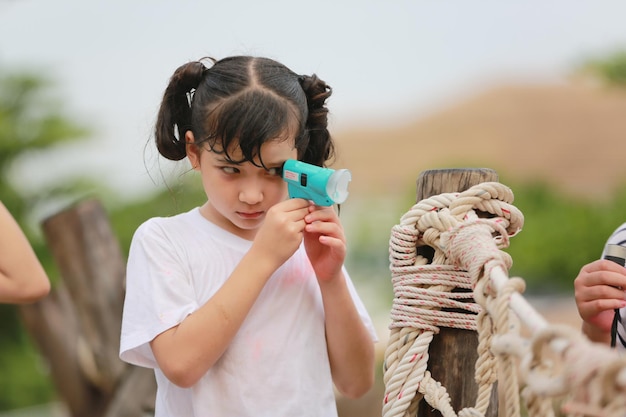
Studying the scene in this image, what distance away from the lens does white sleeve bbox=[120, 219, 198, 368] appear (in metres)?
1.39

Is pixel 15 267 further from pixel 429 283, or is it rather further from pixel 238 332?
pixel 429 283

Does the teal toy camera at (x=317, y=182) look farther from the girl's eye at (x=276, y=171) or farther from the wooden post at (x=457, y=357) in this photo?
the wooden post at (x=457, y=357)

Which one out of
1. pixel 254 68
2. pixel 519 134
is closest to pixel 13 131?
pixel 519 134

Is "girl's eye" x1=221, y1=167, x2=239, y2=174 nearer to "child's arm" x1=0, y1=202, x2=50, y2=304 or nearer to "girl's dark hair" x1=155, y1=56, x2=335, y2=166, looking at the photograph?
"girl's dark hair" x1=155, y1=56, x2=335, y2=166

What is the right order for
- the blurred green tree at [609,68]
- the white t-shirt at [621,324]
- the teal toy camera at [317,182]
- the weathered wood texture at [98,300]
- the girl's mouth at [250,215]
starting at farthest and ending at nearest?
the blurred green tree at [609,68] → the weathered wood texture at [98,300] → the white t-shirt at [621,324] → the girl's mouth at [250,215] → the teal toy camera at [317,182]

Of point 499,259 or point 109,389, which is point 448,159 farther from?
point 499,259

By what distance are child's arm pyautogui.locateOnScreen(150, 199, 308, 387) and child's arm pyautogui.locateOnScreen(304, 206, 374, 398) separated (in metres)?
0.05

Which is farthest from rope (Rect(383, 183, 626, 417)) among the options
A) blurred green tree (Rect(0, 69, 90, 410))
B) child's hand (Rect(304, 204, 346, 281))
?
blurred green tree (Rect(0, 69, 90, 410))

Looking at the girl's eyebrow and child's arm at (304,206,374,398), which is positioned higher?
the girl's eyebrow

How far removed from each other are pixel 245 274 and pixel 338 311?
8.5 inches

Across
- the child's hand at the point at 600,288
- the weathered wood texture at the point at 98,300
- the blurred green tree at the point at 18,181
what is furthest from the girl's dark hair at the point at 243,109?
the blurred green tree at the point at 18,181

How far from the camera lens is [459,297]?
141 centimetres

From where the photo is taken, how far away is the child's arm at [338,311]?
1437 millimetres

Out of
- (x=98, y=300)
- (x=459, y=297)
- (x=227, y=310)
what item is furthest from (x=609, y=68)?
(x=227, y=310)
